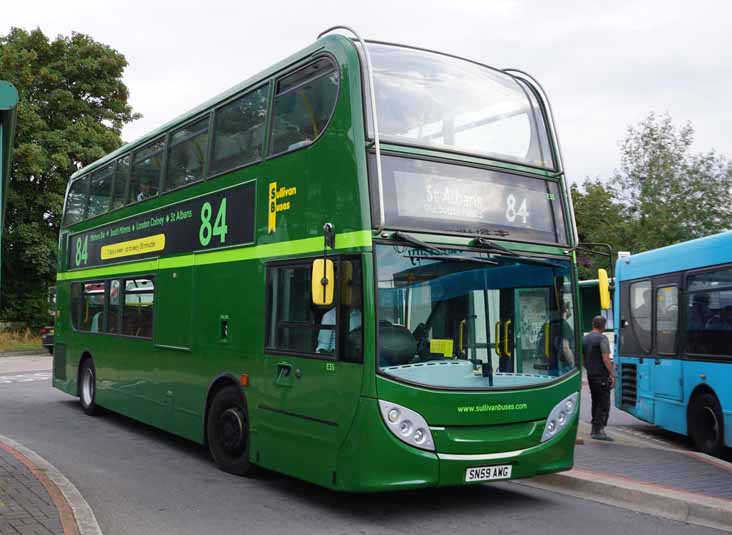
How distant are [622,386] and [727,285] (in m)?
3.74

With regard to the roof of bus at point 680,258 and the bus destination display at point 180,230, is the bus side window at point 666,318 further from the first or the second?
the bus destination display at point 180,230

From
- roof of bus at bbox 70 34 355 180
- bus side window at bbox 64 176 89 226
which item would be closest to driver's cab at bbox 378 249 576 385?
roof of bus at bbox 70 34 355 180

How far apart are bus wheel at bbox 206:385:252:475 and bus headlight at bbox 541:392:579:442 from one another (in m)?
3.12

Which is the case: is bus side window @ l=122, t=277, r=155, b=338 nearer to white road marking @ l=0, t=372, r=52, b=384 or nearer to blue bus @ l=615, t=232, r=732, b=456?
blue bus @ l=615, t=232, r=732, b=456

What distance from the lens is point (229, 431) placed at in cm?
899

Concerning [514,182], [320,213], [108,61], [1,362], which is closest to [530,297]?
[514,182]

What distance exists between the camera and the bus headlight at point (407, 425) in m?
6.70

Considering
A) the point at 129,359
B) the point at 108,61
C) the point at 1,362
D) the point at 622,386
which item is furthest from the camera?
the point at 108,61

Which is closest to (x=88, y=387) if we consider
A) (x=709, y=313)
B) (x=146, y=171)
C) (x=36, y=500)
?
(x=146, y=171)

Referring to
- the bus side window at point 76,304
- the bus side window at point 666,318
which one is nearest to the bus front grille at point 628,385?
the bus side window at point 666,318

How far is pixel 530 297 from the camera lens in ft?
25.2

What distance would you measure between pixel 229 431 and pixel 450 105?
4.25 m

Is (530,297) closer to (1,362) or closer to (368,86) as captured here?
(368,86)

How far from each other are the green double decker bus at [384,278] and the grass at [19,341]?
26.2 m
